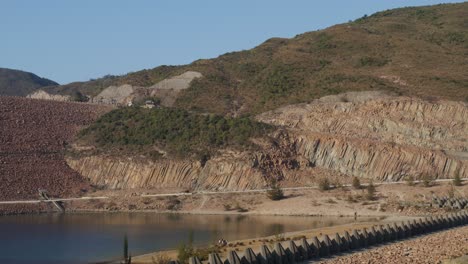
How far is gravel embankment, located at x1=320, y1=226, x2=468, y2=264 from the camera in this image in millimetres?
31016

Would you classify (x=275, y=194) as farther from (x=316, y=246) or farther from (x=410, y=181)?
(x=316, y=246)

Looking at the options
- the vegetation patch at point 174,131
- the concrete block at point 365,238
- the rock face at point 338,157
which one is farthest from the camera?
the vegetation patch at point 174,131

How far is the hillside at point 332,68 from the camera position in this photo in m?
92.3

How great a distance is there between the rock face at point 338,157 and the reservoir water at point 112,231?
8.56 metres

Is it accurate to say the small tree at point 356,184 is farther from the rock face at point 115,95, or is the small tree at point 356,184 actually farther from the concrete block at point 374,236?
the rock face at point 115,95

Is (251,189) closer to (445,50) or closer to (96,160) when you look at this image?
(96,160)

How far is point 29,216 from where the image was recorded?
214ft

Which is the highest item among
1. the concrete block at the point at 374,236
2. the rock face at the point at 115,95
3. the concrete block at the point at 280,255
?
the rock face at the point at 115,95

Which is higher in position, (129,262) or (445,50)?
(445,50)

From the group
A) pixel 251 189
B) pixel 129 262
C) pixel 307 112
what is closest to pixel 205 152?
pixel 251 189

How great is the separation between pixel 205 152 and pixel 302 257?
43129 mm

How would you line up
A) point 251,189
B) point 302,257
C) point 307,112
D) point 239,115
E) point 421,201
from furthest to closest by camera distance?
1. point 239,115
2. point 307,112
3. point 251,189
4. point 421,201
5. point 302,257

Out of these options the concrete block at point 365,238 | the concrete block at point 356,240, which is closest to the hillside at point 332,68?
the concrete block at point 365,238

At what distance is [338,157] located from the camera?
74.5 m
